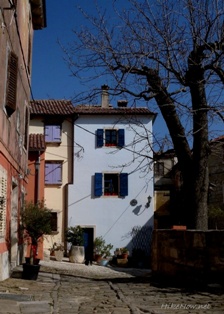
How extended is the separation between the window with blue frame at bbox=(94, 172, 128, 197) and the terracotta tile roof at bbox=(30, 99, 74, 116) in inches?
173

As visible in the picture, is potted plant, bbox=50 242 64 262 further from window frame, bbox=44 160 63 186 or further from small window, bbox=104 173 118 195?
small window, bbox=104 173 118 195

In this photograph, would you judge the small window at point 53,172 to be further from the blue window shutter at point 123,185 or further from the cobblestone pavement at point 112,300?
the cobblestone pavement at point 112,300

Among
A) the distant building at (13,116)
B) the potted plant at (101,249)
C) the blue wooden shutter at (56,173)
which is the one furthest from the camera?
the blue wooden shutter at (56,173)

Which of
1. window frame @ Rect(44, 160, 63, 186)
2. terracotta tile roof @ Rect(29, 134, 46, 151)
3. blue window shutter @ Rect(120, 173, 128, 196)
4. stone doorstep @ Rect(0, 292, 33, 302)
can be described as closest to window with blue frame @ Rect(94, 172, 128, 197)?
blue window shutter @ Rect(120, 173, 128, 196)

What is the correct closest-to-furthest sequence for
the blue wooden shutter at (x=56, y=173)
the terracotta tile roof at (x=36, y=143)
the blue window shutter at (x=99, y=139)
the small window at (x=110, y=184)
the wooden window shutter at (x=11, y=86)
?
the wooden window shutter at (x=11, y=86), the terracotta tile roof at (x=36, y=143), the blue wooden shutter at (x=56, y=173), the small window at (x=110, y=184), the blue window shutter at (x=99, y=139)

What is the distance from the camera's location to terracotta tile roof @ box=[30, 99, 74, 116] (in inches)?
1082

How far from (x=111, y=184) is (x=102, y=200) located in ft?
3.74

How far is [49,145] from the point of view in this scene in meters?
27.6

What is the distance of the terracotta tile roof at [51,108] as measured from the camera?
90.1 feet

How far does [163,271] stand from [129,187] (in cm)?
1605

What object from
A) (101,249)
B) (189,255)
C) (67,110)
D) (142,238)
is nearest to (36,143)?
(67,110)

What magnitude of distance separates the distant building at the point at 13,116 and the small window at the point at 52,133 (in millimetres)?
10316

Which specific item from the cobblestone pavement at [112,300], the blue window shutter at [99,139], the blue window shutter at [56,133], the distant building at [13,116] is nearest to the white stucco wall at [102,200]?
the blue window shutter at [99,139]

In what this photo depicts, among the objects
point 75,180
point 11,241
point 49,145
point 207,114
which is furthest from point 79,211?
point 207,114
